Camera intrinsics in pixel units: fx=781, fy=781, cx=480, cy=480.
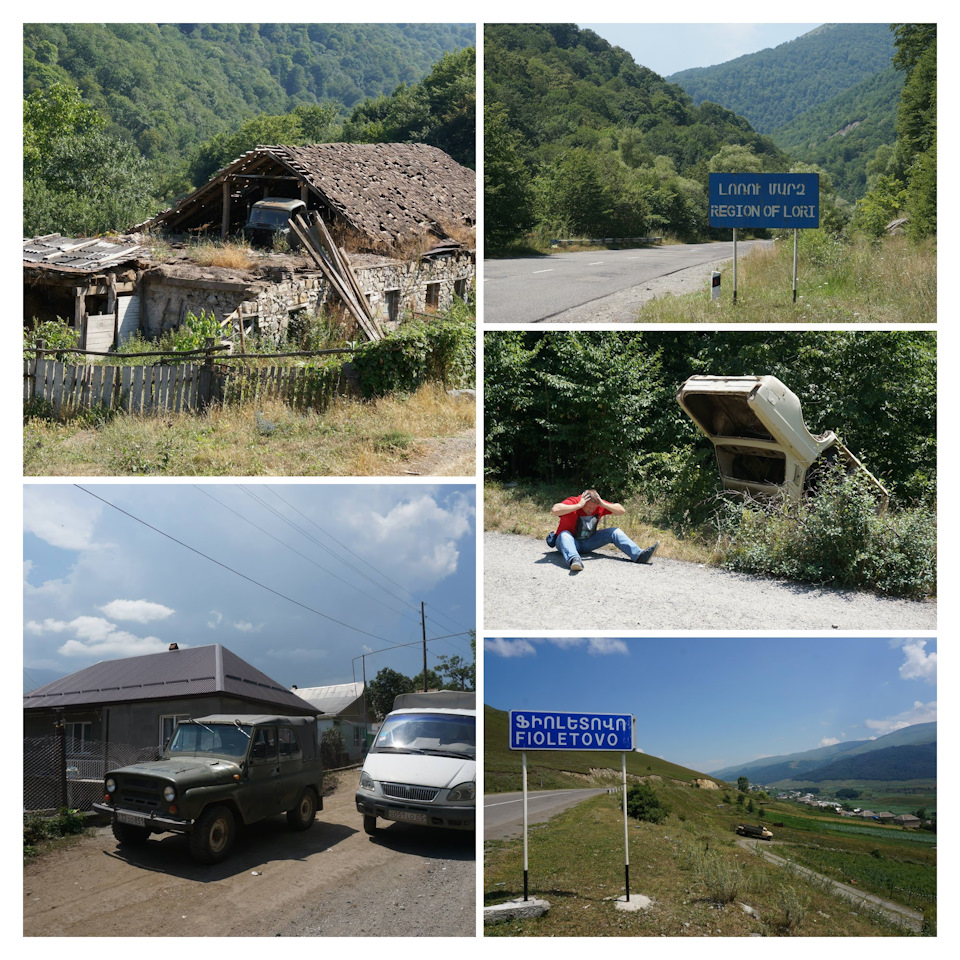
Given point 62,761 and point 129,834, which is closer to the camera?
point 129,834

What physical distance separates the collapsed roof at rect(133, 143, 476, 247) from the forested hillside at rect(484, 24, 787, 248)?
6.74 m

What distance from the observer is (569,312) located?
852 centimetres

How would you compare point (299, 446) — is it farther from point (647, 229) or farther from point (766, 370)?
point (647, 229)

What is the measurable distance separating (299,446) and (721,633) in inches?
208

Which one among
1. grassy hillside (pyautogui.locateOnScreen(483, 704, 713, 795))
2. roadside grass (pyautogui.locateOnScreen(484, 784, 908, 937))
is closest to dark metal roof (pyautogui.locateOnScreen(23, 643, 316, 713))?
grassy hillside (pyautogui.locateOnScreen(483, 704, 713, 795))

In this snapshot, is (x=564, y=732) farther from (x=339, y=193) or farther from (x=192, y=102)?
(x=192, y=102)

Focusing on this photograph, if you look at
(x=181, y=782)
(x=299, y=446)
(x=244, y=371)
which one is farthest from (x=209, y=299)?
(x=181, y=782)

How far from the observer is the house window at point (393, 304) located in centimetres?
1895

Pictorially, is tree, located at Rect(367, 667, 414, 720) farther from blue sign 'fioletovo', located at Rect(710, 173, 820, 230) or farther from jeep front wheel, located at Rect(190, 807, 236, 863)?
blue sign 'fioletovo', located at Rect(710, 173, 820, 230)

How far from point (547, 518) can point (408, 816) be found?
3793 mm

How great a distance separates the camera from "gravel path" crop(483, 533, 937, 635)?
22.4ft

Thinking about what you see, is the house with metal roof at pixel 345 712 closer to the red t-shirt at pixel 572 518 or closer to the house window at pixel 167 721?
the house window at pixel 167 721

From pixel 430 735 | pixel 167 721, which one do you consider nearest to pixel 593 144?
pixel 430 735

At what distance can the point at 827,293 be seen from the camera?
905 centimetres
